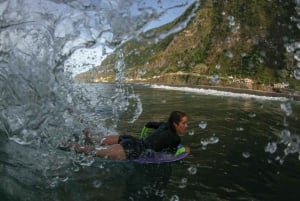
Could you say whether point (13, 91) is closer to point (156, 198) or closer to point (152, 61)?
point (156, 198)

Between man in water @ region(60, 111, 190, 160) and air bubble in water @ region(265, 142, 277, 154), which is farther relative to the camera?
air bubble in water @ region(265, 142, 277, 154)

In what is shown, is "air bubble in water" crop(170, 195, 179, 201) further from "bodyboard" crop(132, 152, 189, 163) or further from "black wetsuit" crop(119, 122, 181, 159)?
"black wetsuit" crop(119, 122, 181, 159)

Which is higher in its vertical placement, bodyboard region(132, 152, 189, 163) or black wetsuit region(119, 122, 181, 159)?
black wetsuit region(119, 122, 181, 159)

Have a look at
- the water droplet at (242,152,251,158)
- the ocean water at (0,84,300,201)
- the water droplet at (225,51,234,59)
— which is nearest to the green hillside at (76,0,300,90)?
the water droplet at (225,51,234,59)

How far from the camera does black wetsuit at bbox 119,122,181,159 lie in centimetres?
1243

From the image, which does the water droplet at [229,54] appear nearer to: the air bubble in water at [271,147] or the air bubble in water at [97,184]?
the air bubble in water at [271,147]

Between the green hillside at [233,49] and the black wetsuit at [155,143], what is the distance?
85477 mm

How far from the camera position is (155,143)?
12.5 meters

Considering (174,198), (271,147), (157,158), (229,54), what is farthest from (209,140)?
(229,54)

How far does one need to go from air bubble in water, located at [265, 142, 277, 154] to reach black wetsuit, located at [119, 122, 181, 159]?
534 centimetres

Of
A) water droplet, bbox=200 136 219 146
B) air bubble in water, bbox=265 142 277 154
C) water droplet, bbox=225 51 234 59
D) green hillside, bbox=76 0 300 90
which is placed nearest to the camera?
air bubble in water, bbox=265 142 277 154

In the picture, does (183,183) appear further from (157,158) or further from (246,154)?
(246,154)

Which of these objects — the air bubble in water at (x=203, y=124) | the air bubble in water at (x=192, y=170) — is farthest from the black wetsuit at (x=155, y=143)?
the air bubble in water at (x=203, y=124)

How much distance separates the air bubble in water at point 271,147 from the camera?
16.4m
